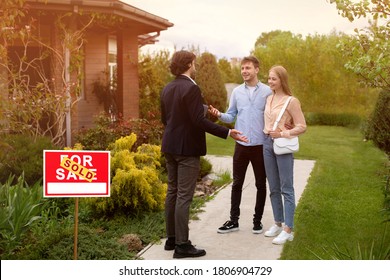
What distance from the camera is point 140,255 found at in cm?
486

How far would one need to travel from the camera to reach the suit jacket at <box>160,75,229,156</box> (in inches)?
179

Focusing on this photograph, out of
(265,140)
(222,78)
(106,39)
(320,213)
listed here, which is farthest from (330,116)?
(265,140)

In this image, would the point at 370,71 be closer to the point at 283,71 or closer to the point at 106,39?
the point at 283,71

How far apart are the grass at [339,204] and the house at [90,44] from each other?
99.5 inches

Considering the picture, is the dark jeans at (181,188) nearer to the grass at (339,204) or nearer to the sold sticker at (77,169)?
the grass at (339,204)

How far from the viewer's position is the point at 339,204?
7.02 m

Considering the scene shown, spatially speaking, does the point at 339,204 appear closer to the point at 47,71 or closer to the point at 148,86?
the point at 47,71

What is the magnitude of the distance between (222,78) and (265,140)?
461 inches

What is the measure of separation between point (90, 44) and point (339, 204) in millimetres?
7487

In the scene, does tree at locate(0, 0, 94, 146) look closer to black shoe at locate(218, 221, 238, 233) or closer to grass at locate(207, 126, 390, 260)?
grass at locate(207, 126, 390, 260)

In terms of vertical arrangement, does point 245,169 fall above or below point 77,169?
below

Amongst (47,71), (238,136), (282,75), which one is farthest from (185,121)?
(47,71)

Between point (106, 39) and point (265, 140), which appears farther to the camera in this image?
point (106, 39)
